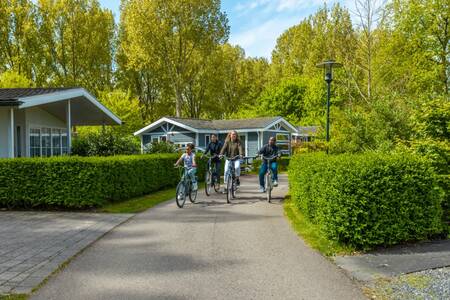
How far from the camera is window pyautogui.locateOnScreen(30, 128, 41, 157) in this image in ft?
61.6

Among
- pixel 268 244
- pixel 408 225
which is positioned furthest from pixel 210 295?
pixel 408 225

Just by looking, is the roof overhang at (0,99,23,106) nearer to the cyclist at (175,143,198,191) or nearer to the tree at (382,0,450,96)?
the cyclist at (175,143,198,191)

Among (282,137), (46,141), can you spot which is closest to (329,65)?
(46,141)

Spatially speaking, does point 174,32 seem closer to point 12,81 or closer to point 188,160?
point 12,81

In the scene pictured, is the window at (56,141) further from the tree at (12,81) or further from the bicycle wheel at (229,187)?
the tree at (12,81)

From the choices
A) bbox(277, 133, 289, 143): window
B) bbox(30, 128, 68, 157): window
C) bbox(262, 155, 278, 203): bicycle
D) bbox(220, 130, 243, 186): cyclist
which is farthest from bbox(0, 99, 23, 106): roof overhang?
bbox(277, 133, 289, 143): window

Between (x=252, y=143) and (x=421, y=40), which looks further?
(x=252, y=143)

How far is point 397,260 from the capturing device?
18.3 feet

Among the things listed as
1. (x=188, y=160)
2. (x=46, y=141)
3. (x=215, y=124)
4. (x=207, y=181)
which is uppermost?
(x=215, y=124)

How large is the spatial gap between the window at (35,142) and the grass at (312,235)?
1324 cm

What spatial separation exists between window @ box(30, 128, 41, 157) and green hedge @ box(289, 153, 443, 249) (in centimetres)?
1593

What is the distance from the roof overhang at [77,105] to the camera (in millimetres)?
14938

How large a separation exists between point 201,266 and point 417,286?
2.62 m

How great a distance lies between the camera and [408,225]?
6.26m
